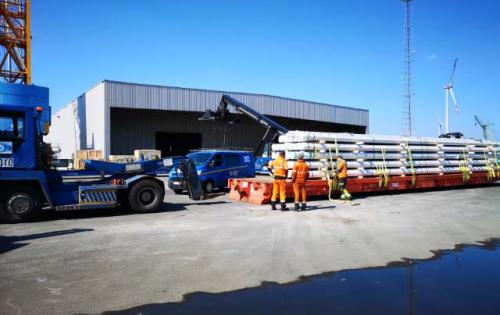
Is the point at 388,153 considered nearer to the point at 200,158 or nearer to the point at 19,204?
the point at 200,158

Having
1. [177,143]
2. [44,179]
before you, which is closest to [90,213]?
[44,179]

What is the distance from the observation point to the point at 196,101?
110 ft

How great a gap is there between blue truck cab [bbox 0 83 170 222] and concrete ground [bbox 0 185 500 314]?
45 cm

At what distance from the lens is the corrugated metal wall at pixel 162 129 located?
3450 centimetres

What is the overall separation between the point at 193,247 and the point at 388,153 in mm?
10941

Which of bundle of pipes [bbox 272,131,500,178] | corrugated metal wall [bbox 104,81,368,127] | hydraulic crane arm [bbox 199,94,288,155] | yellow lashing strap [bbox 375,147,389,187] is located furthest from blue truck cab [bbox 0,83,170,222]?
corrugated metal wall [bbox 104,81,368,127]

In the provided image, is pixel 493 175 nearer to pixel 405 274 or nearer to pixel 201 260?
pixel 405 274

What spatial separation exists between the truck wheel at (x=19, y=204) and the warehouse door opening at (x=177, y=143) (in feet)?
96.2

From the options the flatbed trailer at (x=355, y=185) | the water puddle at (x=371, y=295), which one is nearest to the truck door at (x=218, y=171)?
the flatbed trailer at (x=355, y=185)

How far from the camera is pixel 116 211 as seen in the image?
38.2ft

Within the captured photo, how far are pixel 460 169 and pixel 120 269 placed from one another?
16776 millimetres

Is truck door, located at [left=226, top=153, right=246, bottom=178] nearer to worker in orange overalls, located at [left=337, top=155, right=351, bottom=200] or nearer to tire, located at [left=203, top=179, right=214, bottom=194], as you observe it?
tire, located at [left=203, top=179, right=214, bottom=194]

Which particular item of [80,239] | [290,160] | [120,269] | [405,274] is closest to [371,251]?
[405,274]

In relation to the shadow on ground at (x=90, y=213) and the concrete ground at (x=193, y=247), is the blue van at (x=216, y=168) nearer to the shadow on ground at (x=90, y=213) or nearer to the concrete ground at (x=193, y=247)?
the shadow on ground at (x=90, y=213)
